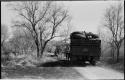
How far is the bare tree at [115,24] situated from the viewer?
1.85 meters

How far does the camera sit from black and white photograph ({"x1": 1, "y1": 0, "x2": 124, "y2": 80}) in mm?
1855

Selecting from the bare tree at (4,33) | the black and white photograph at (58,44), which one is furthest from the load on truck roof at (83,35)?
the bare tree at (4,33)

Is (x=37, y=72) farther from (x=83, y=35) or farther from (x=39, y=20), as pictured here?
(x=83, y=35)

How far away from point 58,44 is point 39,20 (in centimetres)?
45

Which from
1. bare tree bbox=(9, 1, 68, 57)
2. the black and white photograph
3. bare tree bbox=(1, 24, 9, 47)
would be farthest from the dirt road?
bare tree bbox=(1, 24, 9, 47)

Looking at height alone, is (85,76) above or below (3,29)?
below

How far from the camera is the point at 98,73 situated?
1.95 meters

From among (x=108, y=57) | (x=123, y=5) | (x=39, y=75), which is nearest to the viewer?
(x=108, y=57)

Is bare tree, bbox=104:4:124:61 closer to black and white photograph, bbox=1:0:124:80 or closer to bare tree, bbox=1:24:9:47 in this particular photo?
black and white photograph, bbox=1:0:124:80

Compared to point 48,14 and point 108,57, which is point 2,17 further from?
point 108,57

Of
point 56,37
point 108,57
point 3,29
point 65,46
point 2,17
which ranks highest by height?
point 2,17

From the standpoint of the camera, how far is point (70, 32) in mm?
1943

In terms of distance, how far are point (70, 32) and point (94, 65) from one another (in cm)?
59

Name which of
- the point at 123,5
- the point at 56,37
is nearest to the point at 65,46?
the point at 56,37
